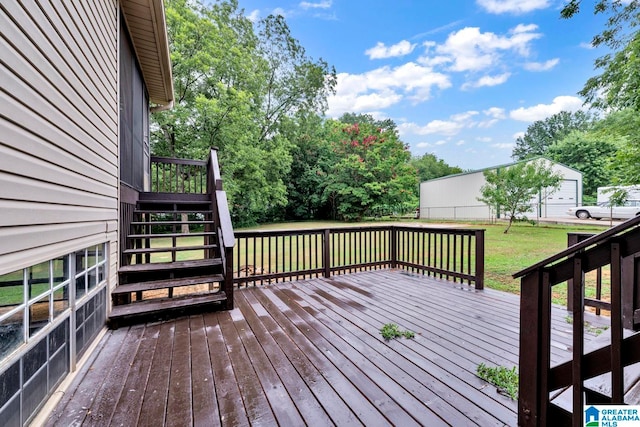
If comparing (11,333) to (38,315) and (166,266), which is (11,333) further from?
(166,266)

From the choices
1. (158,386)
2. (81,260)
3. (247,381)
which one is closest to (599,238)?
(247,381)

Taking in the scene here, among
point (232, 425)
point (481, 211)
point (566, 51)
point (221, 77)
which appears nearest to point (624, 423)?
point (232, 425)

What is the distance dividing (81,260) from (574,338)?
10.8ft

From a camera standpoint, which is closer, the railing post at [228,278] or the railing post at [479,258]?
the railing post at [228,278]

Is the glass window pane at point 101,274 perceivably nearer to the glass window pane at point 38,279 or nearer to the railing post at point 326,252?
the glass window pane at point 38,279

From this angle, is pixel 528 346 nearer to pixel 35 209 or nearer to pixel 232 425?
pixel 232 425

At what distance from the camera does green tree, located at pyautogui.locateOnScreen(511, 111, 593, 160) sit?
111ft

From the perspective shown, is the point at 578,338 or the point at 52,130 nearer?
the point at 578,338

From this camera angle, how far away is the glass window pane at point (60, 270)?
6.04 feet

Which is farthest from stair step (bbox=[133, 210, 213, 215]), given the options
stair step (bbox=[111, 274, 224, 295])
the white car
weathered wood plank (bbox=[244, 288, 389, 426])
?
the white car

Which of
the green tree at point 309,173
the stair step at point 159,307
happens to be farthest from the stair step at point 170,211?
the green tree at point 309,173

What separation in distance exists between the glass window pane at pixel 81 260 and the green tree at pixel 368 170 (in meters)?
16.5

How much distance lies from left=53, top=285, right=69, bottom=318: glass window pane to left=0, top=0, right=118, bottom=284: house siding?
29 centimetres

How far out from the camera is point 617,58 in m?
5.38
